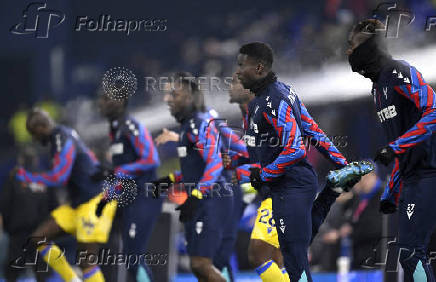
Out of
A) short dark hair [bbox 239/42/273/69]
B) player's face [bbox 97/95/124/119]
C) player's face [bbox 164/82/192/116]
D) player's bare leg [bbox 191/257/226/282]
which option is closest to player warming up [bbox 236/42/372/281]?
short dark hair [bbox 239/42/273/69]

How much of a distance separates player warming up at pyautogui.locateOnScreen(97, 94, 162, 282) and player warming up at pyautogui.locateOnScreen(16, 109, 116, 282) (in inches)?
12.1

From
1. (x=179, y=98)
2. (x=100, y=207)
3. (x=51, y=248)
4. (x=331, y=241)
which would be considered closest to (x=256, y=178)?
(x=179, y=98)

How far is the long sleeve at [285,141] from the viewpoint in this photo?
6004mm

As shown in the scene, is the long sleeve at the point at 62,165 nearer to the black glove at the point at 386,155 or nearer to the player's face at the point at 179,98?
the player's face at the point at 179,98

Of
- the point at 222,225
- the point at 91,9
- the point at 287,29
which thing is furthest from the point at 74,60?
the point at 222,225

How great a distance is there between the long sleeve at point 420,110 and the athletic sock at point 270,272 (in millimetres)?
1560

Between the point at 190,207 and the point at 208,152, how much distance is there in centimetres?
60

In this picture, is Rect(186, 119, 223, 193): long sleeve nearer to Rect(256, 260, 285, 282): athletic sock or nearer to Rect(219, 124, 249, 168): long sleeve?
Rect(219, 124, 249, 168): long sleeve

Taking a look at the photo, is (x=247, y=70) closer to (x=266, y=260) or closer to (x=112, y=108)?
(x=266, y=260)

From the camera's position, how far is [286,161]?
6008 millimetres

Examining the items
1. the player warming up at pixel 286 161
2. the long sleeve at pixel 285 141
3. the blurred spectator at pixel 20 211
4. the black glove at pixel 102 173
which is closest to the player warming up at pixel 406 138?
the player warming up at pixel 286 161

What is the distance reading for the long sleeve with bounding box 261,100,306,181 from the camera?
6.00 metres

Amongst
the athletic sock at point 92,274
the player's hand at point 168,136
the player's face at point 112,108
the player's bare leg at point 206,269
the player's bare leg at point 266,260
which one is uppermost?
the player's face at point 112,108

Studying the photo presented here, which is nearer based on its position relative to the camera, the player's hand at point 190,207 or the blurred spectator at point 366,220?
the player's hand at point 190,207
